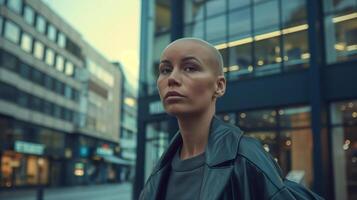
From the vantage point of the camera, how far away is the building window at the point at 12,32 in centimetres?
3637

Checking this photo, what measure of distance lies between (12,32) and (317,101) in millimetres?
31657

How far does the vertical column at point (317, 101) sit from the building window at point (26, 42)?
104ft

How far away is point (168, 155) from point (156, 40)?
1764 cm

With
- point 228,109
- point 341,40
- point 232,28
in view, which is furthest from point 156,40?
point 341,40

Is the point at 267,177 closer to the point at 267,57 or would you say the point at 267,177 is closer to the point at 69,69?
the point at 267,57

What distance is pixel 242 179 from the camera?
154 centimetres

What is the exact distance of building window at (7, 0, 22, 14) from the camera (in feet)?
122

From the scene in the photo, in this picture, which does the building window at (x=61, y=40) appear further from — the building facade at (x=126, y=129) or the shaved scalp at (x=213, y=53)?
the shaved scalp at (x=213, y=53)

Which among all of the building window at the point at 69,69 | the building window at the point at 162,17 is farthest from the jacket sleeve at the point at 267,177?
the building window at the point at 69,69

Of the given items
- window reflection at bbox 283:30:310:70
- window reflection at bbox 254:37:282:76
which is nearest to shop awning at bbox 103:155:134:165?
window reflection at bbox 254:37:282:76

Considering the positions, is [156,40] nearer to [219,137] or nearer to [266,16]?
[266,16]

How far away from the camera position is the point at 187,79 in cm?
181

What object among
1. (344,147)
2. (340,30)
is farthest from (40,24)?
(344,147)

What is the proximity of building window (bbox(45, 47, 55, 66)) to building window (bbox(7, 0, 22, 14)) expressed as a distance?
6.10 m
